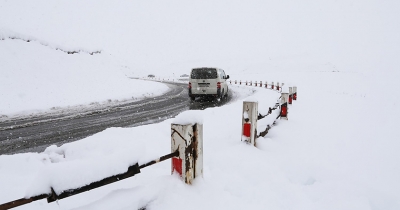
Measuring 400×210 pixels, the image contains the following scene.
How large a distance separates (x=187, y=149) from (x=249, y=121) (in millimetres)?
2296

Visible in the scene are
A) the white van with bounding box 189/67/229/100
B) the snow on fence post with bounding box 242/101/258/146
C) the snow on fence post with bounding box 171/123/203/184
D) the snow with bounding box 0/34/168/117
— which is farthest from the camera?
the white van with bounding box 189/67/229/100

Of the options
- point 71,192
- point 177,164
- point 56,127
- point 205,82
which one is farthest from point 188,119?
point 205,82

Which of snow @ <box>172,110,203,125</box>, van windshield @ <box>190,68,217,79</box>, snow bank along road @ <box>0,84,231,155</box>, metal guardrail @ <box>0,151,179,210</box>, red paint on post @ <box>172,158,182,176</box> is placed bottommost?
snow bank along road @ <box>0,84,231,155</box>

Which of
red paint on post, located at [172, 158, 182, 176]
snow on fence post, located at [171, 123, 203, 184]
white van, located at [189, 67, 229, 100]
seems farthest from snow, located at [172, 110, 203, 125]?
white van, located at [189, 67, 229, 100]

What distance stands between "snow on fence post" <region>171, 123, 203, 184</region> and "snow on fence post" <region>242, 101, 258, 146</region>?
6.65 ft

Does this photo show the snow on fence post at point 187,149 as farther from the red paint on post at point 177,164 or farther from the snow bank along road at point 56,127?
the snow bank along road at point 56,127

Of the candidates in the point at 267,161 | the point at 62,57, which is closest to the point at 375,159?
the point at 267,161

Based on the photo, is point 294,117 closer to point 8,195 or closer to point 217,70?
point 217,70

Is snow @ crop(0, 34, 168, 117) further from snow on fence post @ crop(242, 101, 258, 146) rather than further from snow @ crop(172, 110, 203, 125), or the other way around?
snow @ crop(172, 110, 203, 125)

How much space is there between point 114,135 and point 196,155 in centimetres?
238

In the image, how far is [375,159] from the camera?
4863mm

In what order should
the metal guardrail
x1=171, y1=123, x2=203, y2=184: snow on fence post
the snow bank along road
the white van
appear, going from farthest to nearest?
the white van
the snow bank along road
x1=171, y1=123, x2=203, y2=184: snow on fence post
the metal guardrail

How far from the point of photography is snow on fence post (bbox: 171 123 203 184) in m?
2.90

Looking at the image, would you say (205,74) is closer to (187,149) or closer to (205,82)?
(205,82)
